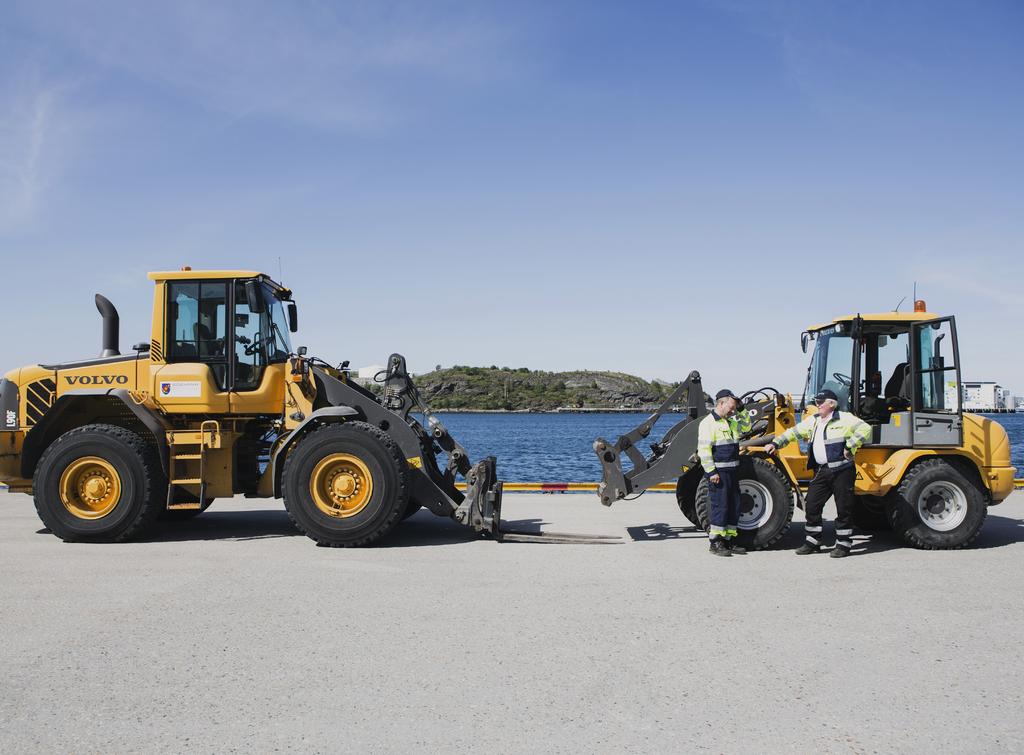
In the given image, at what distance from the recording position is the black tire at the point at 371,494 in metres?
8.41

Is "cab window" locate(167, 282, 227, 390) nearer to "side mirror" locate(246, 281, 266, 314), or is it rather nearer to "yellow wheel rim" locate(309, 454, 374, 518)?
"side mirror" locate(246, 281, 266, 314)

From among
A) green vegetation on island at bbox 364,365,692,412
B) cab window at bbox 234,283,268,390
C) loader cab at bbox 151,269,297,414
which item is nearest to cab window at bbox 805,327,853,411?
loader cab at bbox 151,269,297,414

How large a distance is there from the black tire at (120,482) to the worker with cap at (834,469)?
285 inches

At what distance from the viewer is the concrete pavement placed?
3.82 meters

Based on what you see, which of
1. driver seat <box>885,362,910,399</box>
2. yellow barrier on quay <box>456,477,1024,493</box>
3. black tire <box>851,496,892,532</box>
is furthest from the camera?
yellow barrier on quay <box>456,477,1024,493</box>

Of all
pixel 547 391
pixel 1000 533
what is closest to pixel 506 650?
pixel 1000 533

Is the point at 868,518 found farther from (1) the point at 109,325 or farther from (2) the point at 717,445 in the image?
(1) the point at 109,325

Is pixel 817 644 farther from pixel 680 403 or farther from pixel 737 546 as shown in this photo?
pixel 680 403

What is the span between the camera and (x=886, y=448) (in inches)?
346

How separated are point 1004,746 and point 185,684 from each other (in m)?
4.25

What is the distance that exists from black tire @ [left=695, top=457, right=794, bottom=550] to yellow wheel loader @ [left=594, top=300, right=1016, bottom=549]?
1cm

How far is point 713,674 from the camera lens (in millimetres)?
4594

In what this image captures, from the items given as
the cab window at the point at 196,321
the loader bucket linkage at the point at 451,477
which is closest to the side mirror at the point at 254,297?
the cab window at the point at 196,321

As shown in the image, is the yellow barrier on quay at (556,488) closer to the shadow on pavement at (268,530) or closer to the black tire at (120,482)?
the shadow on pavement at (268,530)
